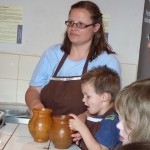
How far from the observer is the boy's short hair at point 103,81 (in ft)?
4.75

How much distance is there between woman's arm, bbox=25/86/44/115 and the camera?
161 centimetres

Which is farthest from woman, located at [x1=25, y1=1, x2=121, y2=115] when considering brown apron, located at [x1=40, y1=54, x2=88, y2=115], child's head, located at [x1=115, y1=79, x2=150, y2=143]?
child's head, located at [x1=115, y1=79, x2=150, y2=143]

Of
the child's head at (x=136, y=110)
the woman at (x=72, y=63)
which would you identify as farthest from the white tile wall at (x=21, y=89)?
the child's head at (x=136, y=110)

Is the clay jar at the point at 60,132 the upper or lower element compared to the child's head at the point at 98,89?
lower

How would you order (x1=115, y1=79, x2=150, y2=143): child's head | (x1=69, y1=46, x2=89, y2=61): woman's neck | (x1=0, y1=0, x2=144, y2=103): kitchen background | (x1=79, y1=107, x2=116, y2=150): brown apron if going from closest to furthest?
1. (x1=115, y1=79, x2=150, y2=143): child's head
2. (x1=79, y1=107, x2=116, y2=150): brown apron
3. (x1=69, y1=46, x2=89, y2=61): woman's neck
4. (x1=0, y1=0, x2=144, y2=103): kitchen background

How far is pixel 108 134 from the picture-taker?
1.32 metres

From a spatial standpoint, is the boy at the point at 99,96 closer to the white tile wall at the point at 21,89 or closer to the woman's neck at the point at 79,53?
the woman's neck at the point at 79,53

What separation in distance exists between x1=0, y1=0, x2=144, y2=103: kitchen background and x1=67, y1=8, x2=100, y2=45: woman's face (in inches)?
26.8

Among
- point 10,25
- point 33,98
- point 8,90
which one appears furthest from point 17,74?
point 33,98

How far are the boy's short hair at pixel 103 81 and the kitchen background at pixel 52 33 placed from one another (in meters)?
0.93

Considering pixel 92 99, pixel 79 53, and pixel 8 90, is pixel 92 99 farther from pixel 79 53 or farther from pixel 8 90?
pixel 8 90

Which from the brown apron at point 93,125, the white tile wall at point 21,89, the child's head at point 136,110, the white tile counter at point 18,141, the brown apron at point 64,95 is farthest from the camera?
the white tile wall at point 21,89

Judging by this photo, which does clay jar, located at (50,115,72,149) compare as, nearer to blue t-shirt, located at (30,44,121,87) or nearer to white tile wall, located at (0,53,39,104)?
blue t-shirt, located at (30,44,121,87)

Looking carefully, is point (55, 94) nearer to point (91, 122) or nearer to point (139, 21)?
point (91, 122)
